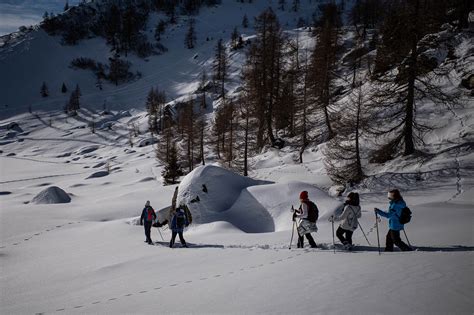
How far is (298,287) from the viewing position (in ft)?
18.8

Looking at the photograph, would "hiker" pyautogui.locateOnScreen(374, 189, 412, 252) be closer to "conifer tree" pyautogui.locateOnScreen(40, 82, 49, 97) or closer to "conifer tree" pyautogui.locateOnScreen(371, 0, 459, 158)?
"conifer tree" pyautogui.locateOnScreen(371, 0, 459, 158)

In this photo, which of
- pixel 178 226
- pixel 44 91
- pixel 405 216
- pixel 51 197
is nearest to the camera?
pixel 405 216

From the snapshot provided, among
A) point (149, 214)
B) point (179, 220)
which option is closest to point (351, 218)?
point (179, 220)

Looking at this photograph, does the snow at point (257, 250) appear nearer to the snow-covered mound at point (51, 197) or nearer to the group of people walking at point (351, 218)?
the group of people walking at point (351, 218)

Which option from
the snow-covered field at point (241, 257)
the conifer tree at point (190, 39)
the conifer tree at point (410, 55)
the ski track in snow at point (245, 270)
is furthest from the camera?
the conifer tree at point (190, 39)

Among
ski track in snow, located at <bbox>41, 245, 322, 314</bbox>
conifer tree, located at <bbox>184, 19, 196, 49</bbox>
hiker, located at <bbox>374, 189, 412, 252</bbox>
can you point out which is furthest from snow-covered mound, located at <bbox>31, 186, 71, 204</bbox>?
conifer tree, located at <bbox>184, 19, 196, 49</bbox>

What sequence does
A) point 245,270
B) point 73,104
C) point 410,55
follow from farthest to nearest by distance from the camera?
point 73,104 < point 410,55 < point 245,270

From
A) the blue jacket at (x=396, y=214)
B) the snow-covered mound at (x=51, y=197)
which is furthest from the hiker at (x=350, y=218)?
the snow-covered mound at (x=51, y=197)

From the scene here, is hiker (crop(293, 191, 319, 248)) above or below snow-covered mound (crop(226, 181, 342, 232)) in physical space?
above

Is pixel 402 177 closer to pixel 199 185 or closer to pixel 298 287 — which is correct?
pixel 199 185

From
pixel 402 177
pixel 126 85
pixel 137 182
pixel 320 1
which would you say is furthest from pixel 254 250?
pixel 320 1

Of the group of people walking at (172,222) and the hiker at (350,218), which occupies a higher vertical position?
the hiker at (350,218)

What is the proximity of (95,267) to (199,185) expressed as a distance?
776 centimetres

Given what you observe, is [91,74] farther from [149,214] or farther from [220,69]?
[149,214]
